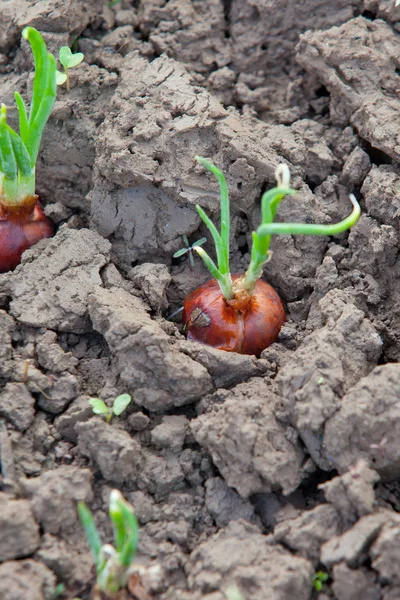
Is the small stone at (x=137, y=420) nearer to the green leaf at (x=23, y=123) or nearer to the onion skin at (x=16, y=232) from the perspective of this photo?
the onion skin at (x=16, y=232)

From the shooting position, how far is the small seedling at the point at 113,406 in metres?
1.90

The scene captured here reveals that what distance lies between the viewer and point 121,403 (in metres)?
1.91

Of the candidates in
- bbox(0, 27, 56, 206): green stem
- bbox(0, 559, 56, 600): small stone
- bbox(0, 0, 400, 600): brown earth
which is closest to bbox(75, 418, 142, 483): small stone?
bbox(0, 0, 400, 600): brown earth

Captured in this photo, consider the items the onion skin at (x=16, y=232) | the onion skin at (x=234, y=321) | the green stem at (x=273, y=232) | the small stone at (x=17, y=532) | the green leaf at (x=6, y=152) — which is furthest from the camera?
the onion skin at (x=16, y=232)

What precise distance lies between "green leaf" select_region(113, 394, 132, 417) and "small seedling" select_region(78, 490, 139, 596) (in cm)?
38

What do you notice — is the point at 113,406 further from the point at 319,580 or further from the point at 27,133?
the point at 27,133

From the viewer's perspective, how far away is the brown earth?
5.53ft

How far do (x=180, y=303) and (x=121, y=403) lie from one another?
0.64 metres

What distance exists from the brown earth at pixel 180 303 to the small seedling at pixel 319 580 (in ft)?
0.07

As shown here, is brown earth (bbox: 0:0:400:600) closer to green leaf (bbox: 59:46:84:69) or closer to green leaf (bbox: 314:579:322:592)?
green leaf (bbox: 314:579:322:592)

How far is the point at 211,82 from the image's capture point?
284 cm

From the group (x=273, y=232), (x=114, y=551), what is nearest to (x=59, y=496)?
(x=114, y=551)

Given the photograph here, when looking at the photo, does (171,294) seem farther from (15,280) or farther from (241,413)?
(241,413)

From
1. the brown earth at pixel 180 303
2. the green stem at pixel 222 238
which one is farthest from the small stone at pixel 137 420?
the green stem at pixel 222 238
